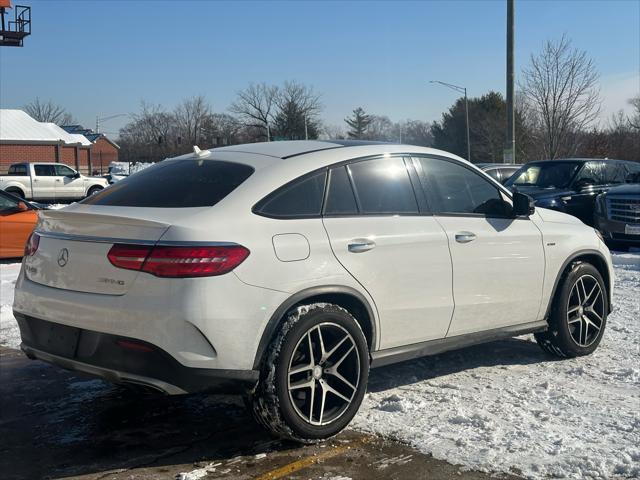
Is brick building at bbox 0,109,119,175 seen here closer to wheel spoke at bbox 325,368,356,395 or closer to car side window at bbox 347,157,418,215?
car side window at bbox 347,157,418,215

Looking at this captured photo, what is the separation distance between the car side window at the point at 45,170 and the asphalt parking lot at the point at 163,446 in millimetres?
28076

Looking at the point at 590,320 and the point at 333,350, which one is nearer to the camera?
the point at 333,350

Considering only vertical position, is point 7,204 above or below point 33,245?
above

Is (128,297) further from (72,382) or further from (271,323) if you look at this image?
(72,382)

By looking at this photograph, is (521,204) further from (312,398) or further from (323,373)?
(312,398)

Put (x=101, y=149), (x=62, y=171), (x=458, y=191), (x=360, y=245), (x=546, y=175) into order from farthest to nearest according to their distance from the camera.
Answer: (x=101, y=149) → (x=62, y=171) → (x=546, y=175) → (x=458, y=191) → (x=360, y=245)

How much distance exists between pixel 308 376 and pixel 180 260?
1.00m

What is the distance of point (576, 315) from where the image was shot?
5863mm

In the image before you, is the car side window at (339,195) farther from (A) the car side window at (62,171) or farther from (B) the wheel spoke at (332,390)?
(A) the car side window at (62,171)

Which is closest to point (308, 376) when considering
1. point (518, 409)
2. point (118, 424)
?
point (118, 424)

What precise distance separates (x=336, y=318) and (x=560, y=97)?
24.2 meters

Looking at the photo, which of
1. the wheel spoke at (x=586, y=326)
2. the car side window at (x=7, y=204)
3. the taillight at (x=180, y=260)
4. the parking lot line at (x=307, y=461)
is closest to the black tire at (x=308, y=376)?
the parking lot line at (x=307, y=461)

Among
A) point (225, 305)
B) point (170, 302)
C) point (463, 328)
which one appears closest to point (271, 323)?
point (225, 305)

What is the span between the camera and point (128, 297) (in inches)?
145
